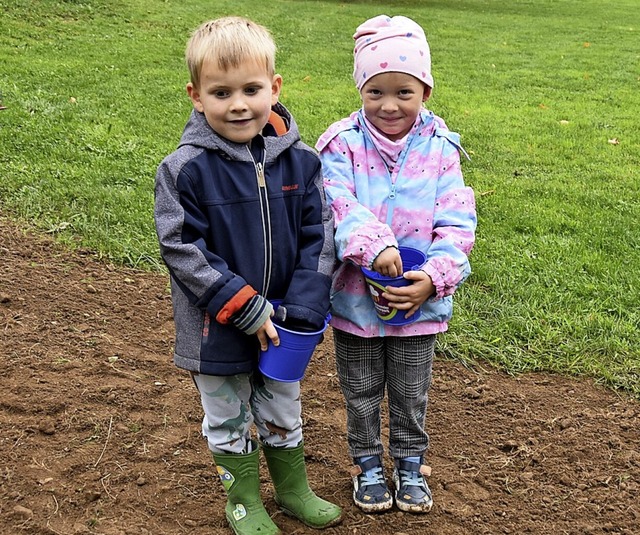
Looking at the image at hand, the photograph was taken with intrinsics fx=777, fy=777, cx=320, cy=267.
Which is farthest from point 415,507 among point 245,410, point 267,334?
point 267,334

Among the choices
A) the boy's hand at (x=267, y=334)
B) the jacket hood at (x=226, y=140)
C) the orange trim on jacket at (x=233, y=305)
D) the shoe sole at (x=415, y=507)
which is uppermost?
the jacket hood at (x=226, y=140)

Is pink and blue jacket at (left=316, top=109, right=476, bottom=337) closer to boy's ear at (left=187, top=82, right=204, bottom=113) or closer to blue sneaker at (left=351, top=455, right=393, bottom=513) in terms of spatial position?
boy's ear at (left=187, top=82, right=204, bottom=113)

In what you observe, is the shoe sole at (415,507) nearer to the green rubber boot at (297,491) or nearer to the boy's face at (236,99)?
the green rubber boot at (297,491)

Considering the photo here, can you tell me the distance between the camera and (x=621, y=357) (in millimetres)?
4051

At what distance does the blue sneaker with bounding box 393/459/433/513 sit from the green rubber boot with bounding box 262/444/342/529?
25 centimetres

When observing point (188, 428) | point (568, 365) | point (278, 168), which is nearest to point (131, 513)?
point (188, 428)

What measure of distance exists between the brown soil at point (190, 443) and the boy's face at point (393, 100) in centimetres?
147

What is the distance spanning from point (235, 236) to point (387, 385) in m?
0.94

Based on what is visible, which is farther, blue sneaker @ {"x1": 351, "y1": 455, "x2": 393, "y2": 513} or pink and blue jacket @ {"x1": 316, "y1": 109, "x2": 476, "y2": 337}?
blue sneaker @ {"x1": 351, "y1": 455, "x2": 393, "y2": 513}

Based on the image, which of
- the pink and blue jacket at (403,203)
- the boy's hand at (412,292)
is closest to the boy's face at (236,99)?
the pink and blue jacket at (403,203)

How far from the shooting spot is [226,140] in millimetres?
2404

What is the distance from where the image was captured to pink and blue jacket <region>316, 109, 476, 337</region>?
261 cm

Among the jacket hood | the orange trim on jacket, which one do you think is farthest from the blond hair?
the orange trim on jacket

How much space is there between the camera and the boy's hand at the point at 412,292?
2.51 meters
